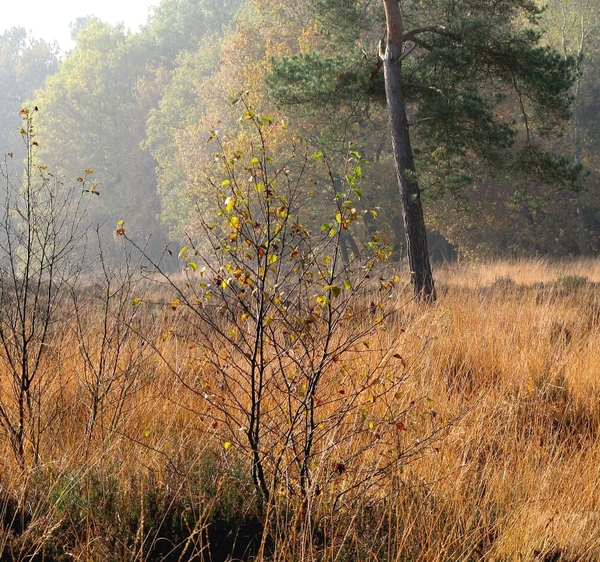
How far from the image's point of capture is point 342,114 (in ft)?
39.2

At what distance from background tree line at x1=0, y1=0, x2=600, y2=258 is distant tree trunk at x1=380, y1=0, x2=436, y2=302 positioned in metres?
0.33

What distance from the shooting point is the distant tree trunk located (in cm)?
1002

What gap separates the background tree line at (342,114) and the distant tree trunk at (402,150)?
0.33 meters

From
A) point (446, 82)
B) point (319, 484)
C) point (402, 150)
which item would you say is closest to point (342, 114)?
point (402, 150)

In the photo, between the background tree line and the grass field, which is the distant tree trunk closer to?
the background tree line

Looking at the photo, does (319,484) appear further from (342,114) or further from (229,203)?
(342,114)

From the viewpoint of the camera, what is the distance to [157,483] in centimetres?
337

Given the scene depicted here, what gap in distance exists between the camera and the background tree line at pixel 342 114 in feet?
33.1

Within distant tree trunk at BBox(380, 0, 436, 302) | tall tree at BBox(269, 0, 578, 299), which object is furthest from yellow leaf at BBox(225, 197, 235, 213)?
distant tree trunk at BBox(380, 0, 436, 302)

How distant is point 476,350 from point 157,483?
3.53 metres

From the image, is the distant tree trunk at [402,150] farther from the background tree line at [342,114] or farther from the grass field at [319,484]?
the grass field at [319,484]

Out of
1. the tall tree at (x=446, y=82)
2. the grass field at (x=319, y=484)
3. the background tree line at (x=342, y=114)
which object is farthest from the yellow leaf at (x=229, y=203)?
the tall tree at (x=446, y=82)

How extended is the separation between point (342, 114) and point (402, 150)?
2165 millimetres

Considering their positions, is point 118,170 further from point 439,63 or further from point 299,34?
point 439,63
